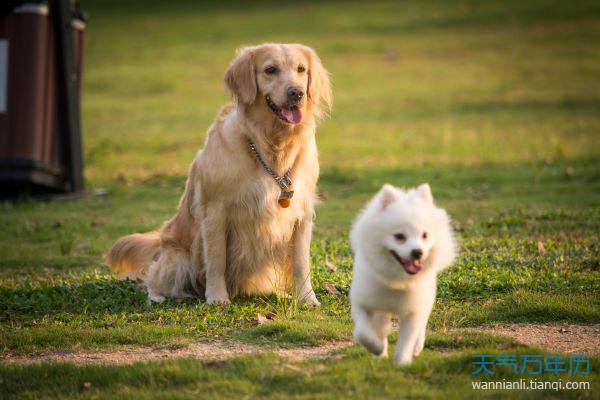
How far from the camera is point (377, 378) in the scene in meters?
4.72

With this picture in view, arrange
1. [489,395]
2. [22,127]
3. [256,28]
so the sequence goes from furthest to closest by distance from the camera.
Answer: [256,28] < [22,127] < [489,395]

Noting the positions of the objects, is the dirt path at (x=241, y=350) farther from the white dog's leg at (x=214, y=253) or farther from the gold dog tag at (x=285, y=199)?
the gold dog tag at (x=285, y=199)

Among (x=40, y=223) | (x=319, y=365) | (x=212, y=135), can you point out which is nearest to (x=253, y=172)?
(x=212, y=135)

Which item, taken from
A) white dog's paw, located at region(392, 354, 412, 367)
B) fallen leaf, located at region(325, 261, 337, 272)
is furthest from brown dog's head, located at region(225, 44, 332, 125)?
white dog's paw, located at region(392, 354, 412, 367)

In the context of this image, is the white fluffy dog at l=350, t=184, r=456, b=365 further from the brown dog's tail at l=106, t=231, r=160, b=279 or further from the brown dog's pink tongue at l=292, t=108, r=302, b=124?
the brown dog's tail at l=106, t=231, r=160, b=279

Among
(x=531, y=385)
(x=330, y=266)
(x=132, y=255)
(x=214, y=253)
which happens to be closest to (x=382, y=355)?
(x=531, y=385)

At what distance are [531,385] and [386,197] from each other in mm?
1357

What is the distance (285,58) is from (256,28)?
103 ft

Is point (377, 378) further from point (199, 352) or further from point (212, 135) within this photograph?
point (212, 135)

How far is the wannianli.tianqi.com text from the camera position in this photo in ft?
15.1

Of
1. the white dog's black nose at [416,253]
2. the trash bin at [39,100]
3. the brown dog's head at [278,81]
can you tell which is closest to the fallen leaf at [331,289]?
the brown dog's head at [278,81]

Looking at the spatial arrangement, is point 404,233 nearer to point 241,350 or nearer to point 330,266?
point 241,350

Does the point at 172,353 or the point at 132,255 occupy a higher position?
the point at 132,255

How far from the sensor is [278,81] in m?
6.75
